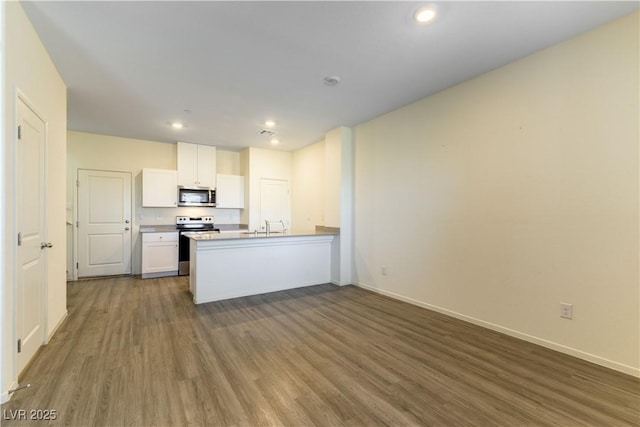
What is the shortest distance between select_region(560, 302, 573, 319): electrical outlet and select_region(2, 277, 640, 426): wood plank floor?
13.6 inches

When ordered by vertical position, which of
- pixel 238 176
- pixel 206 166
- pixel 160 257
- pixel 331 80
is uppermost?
pixel 331 80

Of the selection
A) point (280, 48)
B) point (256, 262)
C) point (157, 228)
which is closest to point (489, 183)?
point (280, 48)

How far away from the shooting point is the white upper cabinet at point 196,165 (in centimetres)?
573

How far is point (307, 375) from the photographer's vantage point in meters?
2.16

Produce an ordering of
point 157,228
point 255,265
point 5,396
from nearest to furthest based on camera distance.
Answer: point 5,396
point 255,265
point 157,228

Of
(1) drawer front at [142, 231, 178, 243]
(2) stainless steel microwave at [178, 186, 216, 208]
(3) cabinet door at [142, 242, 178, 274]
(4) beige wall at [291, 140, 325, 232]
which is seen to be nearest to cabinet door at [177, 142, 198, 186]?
(2) stainless steel microwave at [178, 186, 216, 208]

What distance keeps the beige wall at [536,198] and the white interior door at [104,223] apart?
5.21 metres

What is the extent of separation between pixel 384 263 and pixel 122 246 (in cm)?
499

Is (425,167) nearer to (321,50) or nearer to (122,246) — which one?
(321,50)

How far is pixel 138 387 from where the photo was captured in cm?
198

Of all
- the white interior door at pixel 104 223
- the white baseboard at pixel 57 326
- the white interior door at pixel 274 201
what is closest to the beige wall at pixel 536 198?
the white interior door at pixel 274 201

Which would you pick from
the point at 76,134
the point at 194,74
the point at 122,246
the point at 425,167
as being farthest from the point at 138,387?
the point at 76,134

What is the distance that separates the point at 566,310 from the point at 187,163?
6.21 metres

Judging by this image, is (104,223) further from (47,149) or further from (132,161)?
(47,149)
